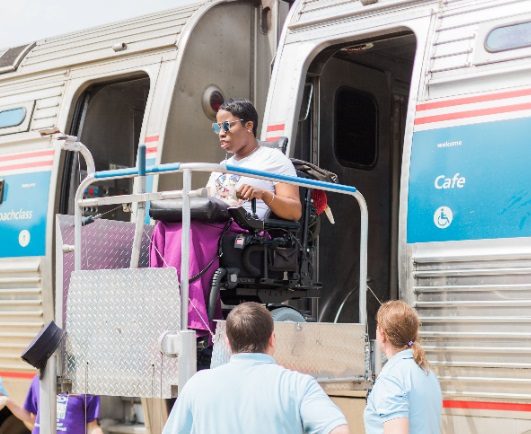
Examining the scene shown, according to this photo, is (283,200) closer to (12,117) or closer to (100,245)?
(100,245)

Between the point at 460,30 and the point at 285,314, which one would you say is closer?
the point at 285,314

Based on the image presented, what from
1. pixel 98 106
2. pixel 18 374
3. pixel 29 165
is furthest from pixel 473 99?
pixel 18 374

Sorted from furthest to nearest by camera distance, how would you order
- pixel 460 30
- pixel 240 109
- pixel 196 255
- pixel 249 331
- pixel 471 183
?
pixel 460 30 → pixel 240 109 → pixel 471 183 → pixel 196 255 → pixel 249 331

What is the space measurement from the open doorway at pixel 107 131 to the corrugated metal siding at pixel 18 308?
0.51 m

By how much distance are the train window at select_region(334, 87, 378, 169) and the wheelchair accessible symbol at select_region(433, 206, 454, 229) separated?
1861 mm

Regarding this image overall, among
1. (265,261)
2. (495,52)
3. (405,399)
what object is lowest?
(405,399)

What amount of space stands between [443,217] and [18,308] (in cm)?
326

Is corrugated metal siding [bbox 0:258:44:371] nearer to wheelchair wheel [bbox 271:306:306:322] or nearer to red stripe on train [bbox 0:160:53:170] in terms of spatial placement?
red stripe on train [bbox 0:160:53:170]

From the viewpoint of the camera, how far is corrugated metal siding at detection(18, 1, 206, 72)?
277 inches

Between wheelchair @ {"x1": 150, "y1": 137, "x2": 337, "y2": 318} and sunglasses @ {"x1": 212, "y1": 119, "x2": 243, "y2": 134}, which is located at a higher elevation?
sunglasses @ {"x1": 212, "y1": 119, "x2": 243, "y2": 134}

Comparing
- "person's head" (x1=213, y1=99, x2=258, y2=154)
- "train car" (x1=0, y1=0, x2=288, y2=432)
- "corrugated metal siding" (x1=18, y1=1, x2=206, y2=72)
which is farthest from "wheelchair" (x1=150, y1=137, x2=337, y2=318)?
"corrugated metal siding" (x1=18, y1=1, x2=206, y2=72)

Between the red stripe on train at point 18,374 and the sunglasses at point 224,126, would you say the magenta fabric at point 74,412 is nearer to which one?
the red stripe on train at point 18,374

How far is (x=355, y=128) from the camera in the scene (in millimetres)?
7285

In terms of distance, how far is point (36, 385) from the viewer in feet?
18.6
